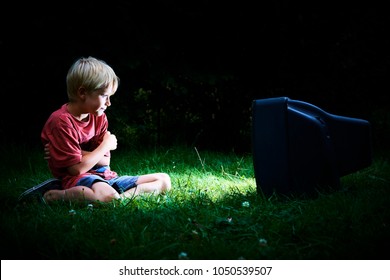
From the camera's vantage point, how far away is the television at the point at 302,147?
269 cm

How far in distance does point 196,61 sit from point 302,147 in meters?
2.41

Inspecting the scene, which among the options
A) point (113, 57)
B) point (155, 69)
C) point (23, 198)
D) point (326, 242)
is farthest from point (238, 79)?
point (326, 242)

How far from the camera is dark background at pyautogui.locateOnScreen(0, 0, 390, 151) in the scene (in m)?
4.50

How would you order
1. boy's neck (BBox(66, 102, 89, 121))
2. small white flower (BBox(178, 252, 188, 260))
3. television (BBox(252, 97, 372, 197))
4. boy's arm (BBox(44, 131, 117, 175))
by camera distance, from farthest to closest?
boy's neck (BBox(66, 102, 89, 121)) → boy's arm (BBox(44, 131, 117, 175)) → television (BBox(252, 97, 372, 197)) → small white flower (BBox(178, 252, 188, 260))

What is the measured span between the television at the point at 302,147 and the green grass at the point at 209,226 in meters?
0.11

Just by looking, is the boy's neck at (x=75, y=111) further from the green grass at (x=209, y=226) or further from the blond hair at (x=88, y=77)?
the green grass at (x=209, y=226)

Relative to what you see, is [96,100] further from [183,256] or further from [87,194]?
[183,256]

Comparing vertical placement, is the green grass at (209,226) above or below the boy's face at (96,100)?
below

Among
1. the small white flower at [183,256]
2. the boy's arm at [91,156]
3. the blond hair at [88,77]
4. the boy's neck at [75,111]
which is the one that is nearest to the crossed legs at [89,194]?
the boy's arm at [91,156]

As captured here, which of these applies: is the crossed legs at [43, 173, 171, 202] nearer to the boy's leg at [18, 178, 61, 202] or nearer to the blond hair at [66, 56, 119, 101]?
the boy's leg at [18, 178, 61, 202]

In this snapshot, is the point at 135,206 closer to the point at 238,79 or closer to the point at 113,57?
the point at 113,57

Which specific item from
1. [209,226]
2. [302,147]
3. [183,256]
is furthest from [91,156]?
[302,147]

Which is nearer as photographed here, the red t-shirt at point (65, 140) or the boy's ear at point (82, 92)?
the red t-shirt at point (65, 140)

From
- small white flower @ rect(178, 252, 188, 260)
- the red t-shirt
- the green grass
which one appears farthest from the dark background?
small white flower @ rect(178, 252, 188, 260)
